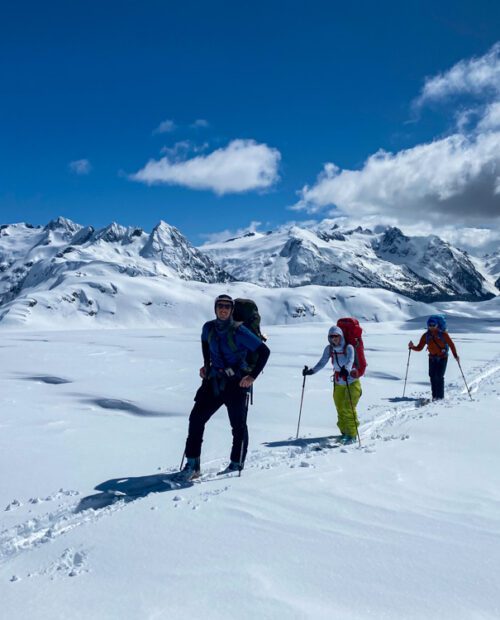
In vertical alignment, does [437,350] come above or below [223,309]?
below

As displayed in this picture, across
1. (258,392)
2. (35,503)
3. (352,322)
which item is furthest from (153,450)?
(258,392)

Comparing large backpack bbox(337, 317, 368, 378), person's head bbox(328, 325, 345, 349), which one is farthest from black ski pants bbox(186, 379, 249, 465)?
large backpack bbox(337, 317, 368, 378)

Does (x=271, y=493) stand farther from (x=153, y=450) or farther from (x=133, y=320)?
(x=133, y=320)

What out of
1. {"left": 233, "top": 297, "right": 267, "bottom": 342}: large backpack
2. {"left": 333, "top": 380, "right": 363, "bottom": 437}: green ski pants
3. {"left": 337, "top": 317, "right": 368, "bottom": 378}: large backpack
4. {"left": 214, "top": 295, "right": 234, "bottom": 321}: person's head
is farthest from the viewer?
{"left": 337, "top": 317, "right": 368, "bottom": 378}: large backpack

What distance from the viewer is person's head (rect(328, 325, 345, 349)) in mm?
9477

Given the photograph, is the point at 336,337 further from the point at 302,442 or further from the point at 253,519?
the point at 253,519

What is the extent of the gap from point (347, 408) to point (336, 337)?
1.31 metres

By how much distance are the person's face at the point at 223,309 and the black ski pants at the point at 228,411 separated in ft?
2.85

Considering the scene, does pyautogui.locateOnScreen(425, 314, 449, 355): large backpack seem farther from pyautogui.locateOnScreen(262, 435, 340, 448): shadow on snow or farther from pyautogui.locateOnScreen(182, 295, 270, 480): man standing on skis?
pyautogui.locateOnScreen(182, 295, 270, 480): man standing on skis

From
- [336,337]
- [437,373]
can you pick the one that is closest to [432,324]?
[437,373]

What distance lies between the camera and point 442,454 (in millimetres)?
7434

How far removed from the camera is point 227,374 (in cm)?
680

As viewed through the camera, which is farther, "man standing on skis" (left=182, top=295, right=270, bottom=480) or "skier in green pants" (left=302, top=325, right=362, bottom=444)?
"skier in green pants" (left=302, top=325, right=362, bottom=444)

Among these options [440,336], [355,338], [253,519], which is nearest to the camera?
[253,519]
